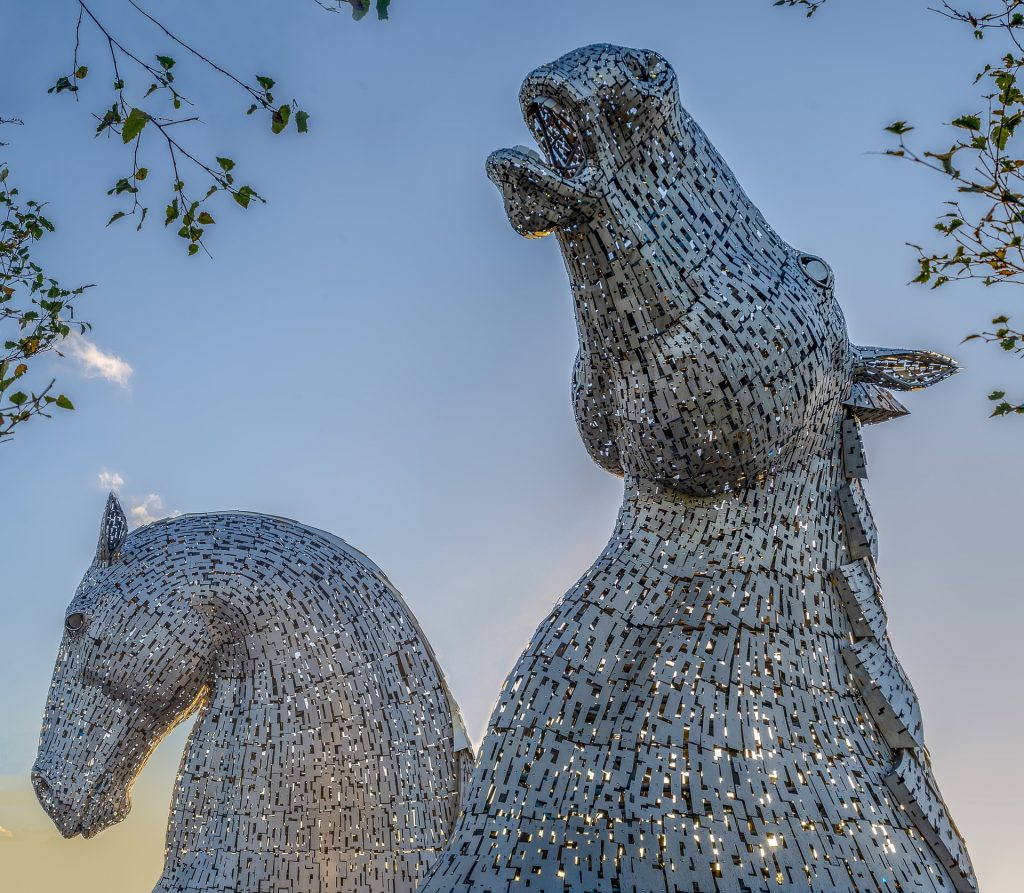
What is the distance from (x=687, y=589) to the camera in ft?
8.05

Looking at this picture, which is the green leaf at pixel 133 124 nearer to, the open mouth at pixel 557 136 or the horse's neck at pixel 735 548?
the open mouth at pixel 557 136

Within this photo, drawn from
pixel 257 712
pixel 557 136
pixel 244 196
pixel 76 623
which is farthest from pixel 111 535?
pixel 557 136

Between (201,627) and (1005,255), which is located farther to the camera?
(201,627)

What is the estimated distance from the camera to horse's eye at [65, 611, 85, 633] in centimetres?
393

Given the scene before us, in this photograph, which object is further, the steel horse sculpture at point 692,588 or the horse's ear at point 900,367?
the horse's ear at point 900,367

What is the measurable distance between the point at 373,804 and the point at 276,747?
0.39 meters

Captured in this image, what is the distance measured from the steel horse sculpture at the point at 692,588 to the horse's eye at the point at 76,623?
2.15 meters

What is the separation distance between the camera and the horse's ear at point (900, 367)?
9.34 feet

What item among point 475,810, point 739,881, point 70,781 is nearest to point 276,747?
point 70,781

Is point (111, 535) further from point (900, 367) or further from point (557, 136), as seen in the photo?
point (900, 367)

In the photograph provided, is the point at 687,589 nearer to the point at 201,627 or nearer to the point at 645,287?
the point at 645,287

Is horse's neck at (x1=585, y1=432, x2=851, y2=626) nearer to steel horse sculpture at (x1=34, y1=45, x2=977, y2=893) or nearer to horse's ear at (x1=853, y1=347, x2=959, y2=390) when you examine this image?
steel horse sculpture at (x1=34, y1=45, x2=977, y2=893)

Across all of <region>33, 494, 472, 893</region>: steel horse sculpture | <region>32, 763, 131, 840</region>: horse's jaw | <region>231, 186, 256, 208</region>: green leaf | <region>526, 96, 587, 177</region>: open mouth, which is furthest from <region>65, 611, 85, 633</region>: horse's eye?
<region>526, 96, 587, 177</region>: open mouth

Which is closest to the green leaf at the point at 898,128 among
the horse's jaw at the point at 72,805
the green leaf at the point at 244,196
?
the green leaf at the point at 244,196
